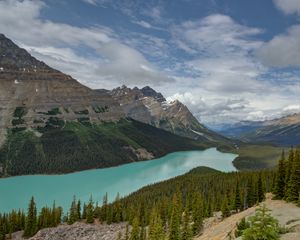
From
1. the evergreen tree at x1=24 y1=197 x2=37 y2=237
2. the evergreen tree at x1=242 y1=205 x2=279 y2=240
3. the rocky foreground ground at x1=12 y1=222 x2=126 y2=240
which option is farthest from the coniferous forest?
the evergreen tree at x1=242 y1=205 x2=279 y2=240

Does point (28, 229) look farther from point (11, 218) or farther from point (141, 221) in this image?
point (141, 221)

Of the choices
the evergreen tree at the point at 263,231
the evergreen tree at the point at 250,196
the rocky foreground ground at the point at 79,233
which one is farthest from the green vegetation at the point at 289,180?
the rocky foreground ground at the point at 79,233

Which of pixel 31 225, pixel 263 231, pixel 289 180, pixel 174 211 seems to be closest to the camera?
pixel 263 231

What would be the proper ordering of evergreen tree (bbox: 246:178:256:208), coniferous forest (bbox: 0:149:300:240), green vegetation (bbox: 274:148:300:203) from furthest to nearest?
1. evergreen tree (bbox: 246:178:256:208)
2. coniferous forest (bbox: 0:149:300:240)
3. green vegetation (bbox: 274:148:300:203)

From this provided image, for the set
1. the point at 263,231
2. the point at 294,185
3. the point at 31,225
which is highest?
the point at 263,231

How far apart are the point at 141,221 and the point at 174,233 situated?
41070 millimetres

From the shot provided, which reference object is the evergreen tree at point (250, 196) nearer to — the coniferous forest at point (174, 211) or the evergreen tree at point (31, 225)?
the coniferous forest at point (174, 211)

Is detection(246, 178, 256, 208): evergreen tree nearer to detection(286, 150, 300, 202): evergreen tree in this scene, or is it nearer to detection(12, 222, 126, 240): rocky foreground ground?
detection(286, 150, 300, 202): evergreen tree

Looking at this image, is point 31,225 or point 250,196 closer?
point 250,196

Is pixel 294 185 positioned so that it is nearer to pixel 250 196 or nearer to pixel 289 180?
pixel 289 180

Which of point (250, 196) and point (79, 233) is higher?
point (250, 196)

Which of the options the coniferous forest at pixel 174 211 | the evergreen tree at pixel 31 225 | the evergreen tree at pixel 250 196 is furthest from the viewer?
the evergreen tree at pixel 31 225

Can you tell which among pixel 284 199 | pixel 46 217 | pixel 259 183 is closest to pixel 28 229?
pixel 46 217

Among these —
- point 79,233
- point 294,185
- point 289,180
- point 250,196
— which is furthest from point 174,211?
point 79,233
